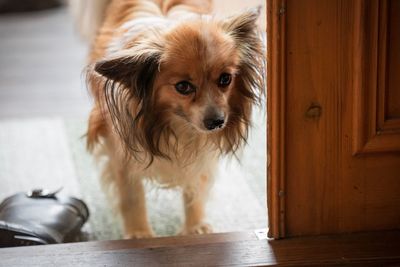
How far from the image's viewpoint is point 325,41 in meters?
1.52

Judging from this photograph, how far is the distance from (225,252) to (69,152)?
118cm

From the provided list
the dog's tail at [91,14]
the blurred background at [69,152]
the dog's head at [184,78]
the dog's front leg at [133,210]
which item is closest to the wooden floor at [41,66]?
the blurred background at [69,152]

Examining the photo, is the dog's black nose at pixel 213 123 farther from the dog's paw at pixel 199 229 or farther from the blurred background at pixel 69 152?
the dog's paw at pixel 199 229

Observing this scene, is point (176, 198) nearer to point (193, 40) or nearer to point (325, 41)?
point (193, 40)

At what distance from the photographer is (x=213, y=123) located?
5.76 ft

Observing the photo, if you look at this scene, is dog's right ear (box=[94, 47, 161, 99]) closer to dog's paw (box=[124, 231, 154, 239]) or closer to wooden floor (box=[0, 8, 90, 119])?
dog's paw (box=[124, 231, 154, 239])

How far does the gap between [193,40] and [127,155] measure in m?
0.40

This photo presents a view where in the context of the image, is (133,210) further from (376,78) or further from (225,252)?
(376,78)

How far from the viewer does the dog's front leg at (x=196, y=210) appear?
2.11 meters

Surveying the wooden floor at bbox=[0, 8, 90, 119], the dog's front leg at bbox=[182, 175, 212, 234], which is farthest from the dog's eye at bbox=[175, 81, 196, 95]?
the wooden floor at bbox=[0, 8, 90, 119]

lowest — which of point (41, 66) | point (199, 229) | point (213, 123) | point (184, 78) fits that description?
point (199, 229)

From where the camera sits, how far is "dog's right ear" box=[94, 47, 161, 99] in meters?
1.69

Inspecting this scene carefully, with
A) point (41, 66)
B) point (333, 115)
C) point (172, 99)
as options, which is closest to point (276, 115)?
point (333, 115)

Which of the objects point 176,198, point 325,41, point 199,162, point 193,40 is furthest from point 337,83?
point 176,198
